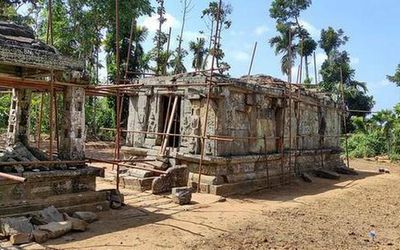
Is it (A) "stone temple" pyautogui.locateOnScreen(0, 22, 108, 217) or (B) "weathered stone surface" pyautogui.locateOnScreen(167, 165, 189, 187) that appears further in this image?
(B) "weathered stone surface" pyautogui.locateOnScreen(167, 165, 189, 187)

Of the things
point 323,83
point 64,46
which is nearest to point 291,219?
point 64,46

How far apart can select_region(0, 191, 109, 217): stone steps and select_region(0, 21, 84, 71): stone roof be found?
2366 millimetres

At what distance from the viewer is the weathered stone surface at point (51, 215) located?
23.6 feet

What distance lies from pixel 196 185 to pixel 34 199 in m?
5.00

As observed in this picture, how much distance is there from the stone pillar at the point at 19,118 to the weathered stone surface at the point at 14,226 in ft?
10.5

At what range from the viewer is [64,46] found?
2261 cm

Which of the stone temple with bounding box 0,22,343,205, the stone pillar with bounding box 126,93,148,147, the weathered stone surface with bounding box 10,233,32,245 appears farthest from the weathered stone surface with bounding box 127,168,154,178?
the weathered stone surface with bounding box 10,233,32,245

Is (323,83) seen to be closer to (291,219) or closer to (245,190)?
(245,190)

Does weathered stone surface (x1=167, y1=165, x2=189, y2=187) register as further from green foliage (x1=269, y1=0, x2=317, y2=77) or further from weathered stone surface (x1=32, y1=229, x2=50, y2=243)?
green foliage (x1=269, y1=0, x2=317, y2=77)

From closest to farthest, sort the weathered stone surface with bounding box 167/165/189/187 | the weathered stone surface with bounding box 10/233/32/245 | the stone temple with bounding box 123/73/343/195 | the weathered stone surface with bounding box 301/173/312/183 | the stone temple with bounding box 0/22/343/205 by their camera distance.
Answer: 1. the weathered stone surface with bounding box 10/233/32/245
2. the stone temple with bounding box 0/22/343/205
3. the weathered stone surface with bounding box 167/165/189/187
4. the stone temple with bounding box 123/73/343/195
5. the weathered stone surface with bounding box 301/173/312/183

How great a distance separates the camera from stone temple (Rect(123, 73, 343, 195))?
38.7 feet

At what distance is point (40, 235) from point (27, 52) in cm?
317

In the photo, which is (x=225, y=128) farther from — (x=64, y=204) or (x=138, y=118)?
(x=64, y=204)

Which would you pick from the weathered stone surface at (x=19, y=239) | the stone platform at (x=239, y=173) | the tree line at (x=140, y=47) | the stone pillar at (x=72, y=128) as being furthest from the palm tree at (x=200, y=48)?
the weathered stone surface at (x=19, y=239)
